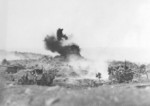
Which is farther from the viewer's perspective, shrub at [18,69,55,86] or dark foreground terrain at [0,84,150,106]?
shrub at [18,69,55,86]

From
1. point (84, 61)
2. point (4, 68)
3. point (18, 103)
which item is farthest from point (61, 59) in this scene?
point (18, 103)

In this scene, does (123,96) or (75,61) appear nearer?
(123,96)

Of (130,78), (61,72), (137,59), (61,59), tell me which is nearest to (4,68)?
(61,72)

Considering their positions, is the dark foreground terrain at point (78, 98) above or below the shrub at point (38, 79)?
below

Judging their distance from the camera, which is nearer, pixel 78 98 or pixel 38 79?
pixel 78 98

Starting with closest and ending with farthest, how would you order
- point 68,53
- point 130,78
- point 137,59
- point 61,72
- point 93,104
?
point 93,104 → point 130,78 → point 61,72 → point 68,53 → point 137,59

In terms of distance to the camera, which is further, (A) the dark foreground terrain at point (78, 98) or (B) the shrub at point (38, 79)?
(B) the shrub at point (38, 79)

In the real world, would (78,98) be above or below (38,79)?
below

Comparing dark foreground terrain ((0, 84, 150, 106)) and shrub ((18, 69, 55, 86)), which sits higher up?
shrub ((18, 69, 55, 86))

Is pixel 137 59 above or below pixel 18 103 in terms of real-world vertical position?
above

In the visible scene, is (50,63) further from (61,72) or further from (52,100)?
(52,100)

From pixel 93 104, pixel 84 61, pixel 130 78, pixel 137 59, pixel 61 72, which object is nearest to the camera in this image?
pixel 93 104
